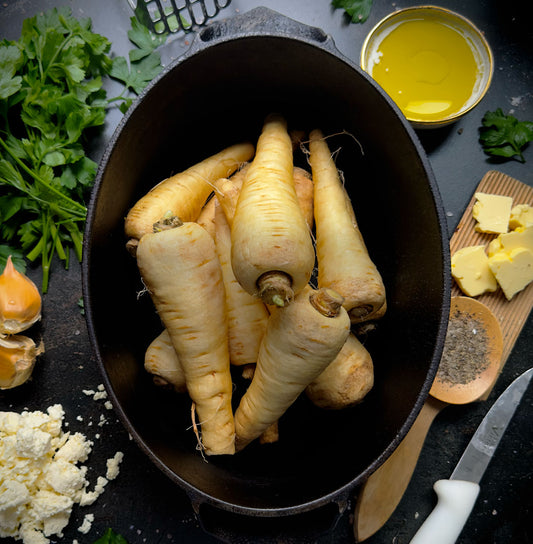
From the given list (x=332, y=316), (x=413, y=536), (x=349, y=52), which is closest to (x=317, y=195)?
(x=332, y=316)

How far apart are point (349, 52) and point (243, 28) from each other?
20.7 inches

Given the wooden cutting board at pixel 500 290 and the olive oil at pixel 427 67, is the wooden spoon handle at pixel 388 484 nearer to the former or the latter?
the wooden cutting board at pixel 500 290

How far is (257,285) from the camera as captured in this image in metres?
0.99

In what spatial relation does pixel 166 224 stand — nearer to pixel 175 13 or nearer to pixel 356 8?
pixel 175 13

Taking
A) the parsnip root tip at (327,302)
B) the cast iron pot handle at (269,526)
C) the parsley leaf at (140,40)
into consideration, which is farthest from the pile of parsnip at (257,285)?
the parsley leaf at (140,40)

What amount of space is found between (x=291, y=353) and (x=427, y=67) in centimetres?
100

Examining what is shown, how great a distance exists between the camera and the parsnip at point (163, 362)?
123 cm

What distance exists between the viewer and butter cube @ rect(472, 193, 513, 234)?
149cm

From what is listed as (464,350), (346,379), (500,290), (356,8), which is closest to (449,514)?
(464,350)

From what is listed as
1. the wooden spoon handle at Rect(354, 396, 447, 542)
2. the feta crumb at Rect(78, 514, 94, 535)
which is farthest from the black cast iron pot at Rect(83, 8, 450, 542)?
the feta crumb at Rect(78, 514, 94, 535)

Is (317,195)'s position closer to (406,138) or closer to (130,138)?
(406,138)

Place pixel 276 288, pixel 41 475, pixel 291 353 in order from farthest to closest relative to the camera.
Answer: pixel 41 475, pixel 291 353, pixel 276 288

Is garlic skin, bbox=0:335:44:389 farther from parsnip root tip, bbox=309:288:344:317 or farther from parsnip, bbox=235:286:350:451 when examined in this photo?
parsnip root tip, bbox=309:288:344:317

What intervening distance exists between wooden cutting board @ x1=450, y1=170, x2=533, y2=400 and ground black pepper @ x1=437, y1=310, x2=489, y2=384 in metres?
0.08
